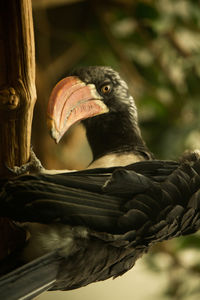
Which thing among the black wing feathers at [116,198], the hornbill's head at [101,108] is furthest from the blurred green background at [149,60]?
the black wing feathers at [116,198]

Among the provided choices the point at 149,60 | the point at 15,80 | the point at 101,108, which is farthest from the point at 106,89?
the point at 149,60

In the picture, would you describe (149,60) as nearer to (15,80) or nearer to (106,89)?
(106,89)

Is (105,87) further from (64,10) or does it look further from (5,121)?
(64,10)

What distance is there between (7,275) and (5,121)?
155 millimetres

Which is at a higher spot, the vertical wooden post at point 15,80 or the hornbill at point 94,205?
the vertical wooden post at point 15,80

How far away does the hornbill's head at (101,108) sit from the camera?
1.71 ft

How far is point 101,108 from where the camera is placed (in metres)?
0.60

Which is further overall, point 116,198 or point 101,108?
point 101,108

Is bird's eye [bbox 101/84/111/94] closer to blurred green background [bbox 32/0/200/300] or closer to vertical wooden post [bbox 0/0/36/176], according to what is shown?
vertical wooden post [bbox 0/0/36/176]

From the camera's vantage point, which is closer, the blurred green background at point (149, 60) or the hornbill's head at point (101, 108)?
the hornbill's head at point (101, 108)

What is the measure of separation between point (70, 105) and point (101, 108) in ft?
0.33

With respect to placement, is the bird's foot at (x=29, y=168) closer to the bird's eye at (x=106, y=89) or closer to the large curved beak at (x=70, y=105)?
the large curved beak at (x=70, y=105)

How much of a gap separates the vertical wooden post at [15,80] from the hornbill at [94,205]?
3 cm

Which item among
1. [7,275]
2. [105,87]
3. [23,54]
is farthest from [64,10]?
[7,275]
